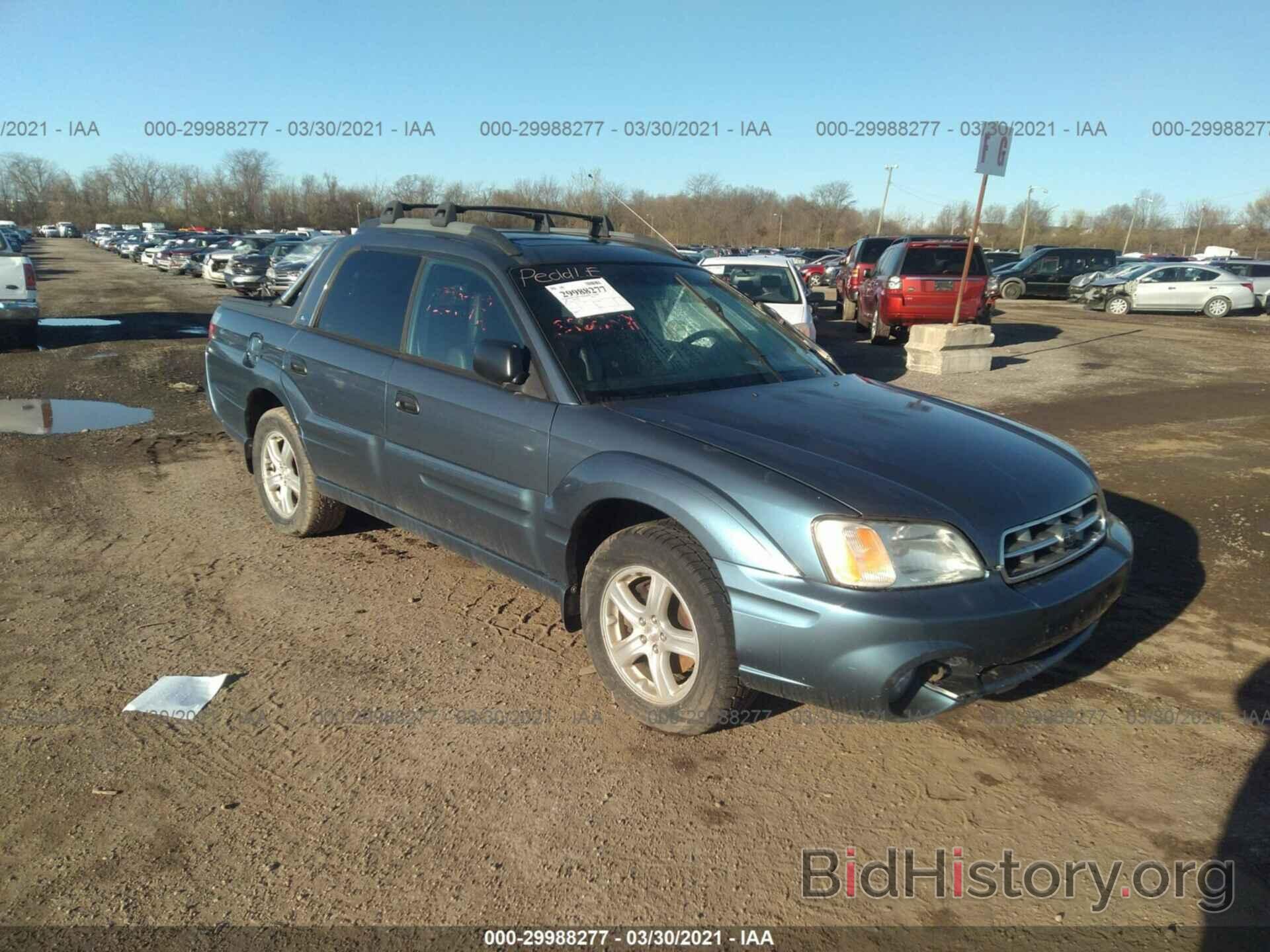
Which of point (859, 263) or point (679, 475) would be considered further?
point (859, 263)

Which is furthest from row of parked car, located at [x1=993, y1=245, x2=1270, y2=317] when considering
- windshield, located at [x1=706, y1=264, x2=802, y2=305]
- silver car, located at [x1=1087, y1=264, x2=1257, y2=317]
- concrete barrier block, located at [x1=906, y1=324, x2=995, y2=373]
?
windshield, located at [x1=706, y1=264, x2=802, y2=305]

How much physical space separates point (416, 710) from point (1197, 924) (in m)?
2.55

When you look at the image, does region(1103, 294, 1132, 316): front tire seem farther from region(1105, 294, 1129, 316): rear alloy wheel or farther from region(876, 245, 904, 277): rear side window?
region(876, 245, 904, 277): rear side window

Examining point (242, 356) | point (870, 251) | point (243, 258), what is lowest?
point (242, 356)

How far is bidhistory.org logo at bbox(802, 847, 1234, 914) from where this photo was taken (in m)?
2.45

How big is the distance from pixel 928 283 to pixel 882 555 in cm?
1219

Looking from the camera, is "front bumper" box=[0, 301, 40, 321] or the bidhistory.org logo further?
"front bumper" box=[0, 301, 40, 321]

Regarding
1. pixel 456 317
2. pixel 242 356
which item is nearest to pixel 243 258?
pixel 242 356

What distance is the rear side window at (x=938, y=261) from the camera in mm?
13891

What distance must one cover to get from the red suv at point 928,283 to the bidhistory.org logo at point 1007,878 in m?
12.1

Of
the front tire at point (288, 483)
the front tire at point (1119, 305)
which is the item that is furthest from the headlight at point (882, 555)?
the front tire at point (1119, 305)

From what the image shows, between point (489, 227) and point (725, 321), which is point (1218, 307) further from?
point (489, 227)

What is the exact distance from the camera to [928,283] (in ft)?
45.2

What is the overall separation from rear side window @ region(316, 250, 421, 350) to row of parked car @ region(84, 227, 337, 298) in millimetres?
8612
